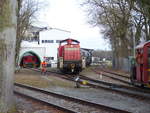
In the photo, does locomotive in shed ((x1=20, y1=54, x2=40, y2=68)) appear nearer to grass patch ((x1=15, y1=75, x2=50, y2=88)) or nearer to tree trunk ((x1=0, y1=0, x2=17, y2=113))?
grass patch ((x1=15, y1=75, x2=50, y2=88))

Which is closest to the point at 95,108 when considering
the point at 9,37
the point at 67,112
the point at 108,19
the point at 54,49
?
the point at 67,112

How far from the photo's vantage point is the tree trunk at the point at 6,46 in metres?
6.97

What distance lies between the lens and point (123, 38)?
42656 mm

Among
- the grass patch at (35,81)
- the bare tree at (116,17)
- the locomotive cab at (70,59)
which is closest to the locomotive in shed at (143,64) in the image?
the grass patch at (35,81)

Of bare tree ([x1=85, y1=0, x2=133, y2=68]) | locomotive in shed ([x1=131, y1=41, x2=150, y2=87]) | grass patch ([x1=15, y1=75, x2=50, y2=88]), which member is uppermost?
bare tree ([x1=85, y1=0, x2=133, y2=68])

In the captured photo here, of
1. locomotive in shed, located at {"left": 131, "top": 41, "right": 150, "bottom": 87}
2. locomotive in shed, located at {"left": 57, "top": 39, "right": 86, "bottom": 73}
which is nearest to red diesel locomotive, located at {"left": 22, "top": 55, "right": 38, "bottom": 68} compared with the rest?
locomotive in shed, located at {"left": 57, "top": 39, "right": 86, "bottom": 73}

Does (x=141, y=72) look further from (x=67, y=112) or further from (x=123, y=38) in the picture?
(x=123, y=38)

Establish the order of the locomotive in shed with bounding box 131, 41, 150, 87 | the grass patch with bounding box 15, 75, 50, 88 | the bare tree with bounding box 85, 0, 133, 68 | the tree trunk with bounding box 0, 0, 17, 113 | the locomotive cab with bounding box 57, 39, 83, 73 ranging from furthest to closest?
the bare tree with bounding box 85, 0, 133, 68
the locomotive cab with bounding box 57, 39, 83, 73
the grass patch with bounding box 15, 75, 50, 88
the locomotive in shed with bounding box 131, 41, 150, 87
the tree trunk with bounding box 0, 0, 17, 113

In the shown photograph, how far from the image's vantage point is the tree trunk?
6973 millimetres

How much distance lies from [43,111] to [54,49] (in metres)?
63.5

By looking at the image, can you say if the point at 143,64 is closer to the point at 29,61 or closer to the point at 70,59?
the point at 70,59

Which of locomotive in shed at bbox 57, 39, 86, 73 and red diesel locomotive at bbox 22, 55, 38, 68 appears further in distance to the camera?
red diesel locomotive at bbox 22, 55, 38, 68

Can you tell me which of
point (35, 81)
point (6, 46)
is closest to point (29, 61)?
point (35, 81)

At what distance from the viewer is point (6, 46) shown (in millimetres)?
7055
